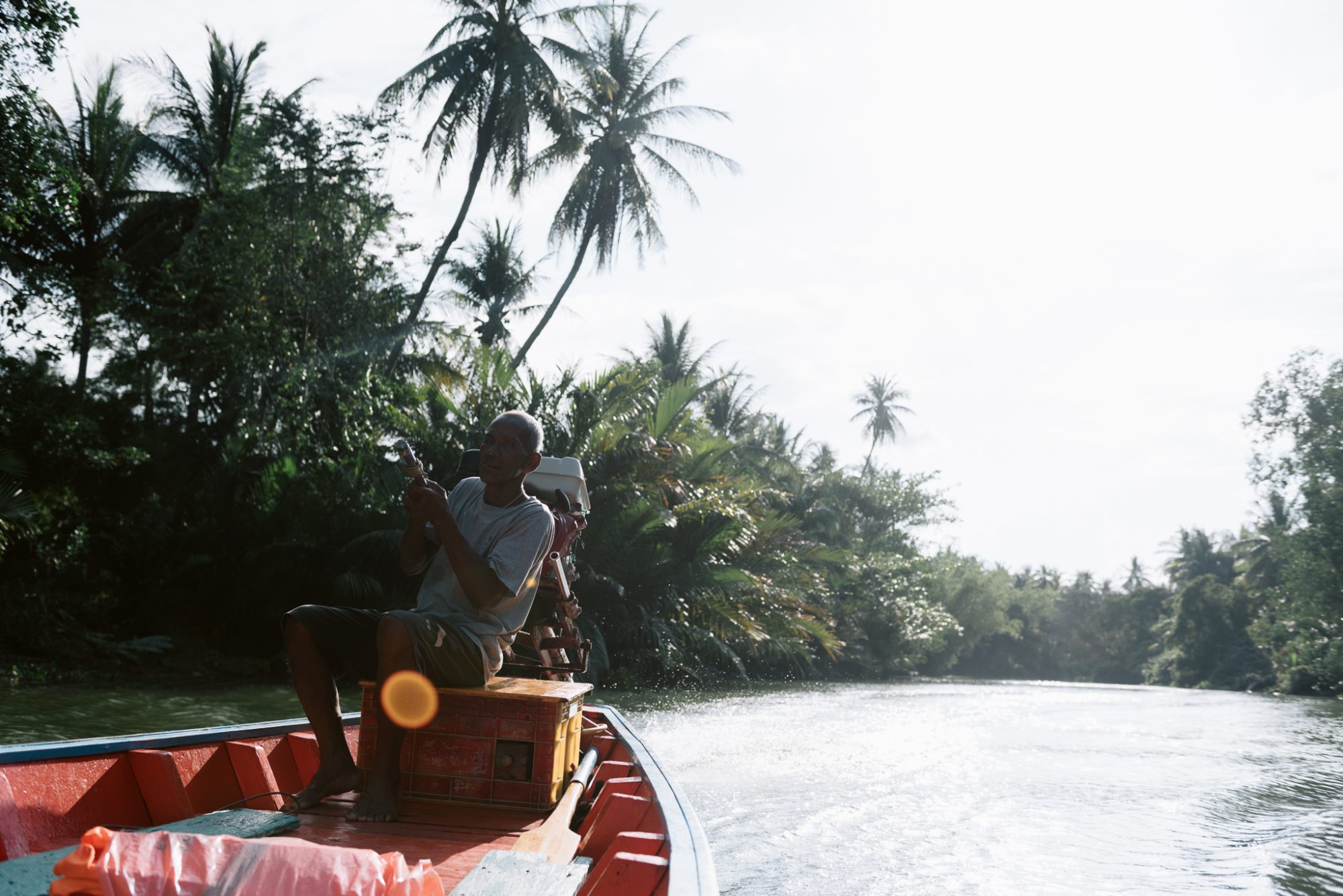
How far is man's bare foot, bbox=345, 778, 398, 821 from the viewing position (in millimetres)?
2945

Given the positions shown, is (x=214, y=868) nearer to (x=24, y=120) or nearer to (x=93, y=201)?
(x=24, y=120)

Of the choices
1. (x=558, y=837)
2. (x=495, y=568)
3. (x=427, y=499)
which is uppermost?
(x=427, y=499)

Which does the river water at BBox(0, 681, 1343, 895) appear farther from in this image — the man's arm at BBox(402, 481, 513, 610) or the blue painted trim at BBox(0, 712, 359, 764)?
the man's arm at BBox(402, 481, 513, 610)

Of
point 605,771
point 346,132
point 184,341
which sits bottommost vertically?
point 605,771

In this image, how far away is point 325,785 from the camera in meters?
3.12

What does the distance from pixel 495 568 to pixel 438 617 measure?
0.82 ft

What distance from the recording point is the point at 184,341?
16.1 metres

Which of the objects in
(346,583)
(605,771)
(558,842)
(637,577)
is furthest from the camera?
(637,577)

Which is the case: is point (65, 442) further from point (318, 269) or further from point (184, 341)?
point (318, 269)

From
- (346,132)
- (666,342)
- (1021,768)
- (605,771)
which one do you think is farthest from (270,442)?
(666,342)

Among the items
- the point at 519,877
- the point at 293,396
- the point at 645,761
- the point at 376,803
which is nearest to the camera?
the point at 519,877

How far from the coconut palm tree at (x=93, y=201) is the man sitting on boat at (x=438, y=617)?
16712mm

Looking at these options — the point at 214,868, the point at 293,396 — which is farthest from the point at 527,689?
the point at 293,396

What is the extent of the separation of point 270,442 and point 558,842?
15.3 metres
